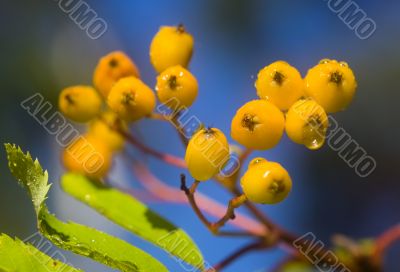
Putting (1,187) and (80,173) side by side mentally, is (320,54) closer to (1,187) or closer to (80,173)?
(1,187)

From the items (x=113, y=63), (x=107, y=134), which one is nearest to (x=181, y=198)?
(x=107, y=134)

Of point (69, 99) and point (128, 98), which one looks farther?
point (69, 99)

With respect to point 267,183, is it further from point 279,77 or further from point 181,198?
point 181,198

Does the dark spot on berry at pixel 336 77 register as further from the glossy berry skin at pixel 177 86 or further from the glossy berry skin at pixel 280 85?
the glossy berry skin at pixel 177 86

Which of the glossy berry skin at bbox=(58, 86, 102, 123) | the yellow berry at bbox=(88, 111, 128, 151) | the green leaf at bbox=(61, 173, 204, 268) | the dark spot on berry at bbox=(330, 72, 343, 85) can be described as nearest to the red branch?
the yellow berry at bbox=(88, 111, 128, 151)

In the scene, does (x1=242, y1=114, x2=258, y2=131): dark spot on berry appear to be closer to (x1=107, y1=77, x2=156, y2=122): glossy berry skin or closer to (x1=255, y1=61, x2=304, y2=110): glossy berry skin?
(x1=255, y1=61, x2=304, y2=110): glossy berry skin

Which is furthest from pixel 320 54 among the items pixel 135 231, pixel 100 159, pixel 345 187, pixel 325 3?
pixel 135 231
